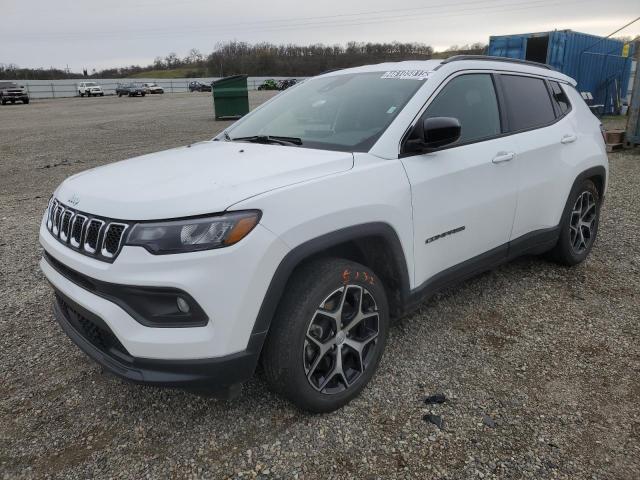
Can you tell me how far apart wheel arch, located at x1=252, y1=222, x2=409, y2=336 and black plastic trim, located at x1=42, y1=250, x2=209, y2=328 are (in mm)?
274

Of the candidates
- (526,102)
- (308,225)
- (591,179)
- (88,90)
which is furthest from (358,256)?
(88,90)

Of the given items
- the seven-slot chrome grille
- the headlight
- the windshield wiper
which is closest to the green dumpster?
the windshield wiper

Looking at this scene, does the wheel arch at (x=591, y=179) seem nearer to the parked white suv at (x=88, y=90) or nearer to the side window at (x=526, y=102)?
the side window at (x=526, y=102)

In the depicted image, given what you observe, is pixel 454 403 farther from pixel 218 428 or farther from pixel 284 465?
pixel 218 428

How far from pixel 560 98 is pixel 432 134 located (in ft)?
7.00

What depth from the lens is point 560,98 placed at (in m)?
4.26

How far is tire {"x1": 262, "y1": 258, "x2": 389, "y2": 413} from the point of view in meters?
2.34

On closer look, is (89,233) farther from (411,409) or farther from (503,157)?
(503,157)

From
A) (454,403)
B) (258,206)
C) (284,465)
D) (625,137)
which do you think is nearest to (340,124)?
(258,206)

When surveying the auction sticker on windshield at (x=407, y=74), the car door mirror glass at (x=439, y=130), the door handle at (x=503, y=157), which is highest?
the auction sticker on windshield at (x=407, y=74)

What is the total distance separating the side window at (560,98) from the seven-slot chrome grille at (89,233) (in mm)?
3627

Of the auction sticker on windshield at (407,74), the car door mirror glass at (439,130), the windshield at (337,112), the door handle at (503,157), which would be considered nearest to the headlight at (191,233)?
the windshield at (337,112)

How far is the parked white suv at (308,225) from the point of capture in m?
2.12

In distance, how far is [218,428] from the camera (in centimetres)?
257
